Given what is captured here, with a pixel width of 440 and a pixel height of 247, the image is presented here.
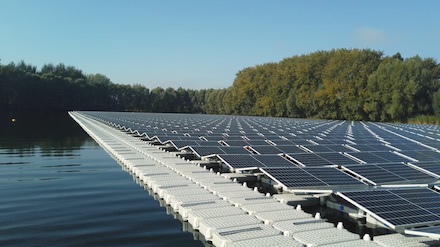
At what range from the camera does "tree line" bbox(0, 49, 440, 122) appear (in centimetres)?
6181

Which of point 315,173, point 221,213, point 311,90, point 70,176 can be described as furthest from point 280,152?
point 311,90

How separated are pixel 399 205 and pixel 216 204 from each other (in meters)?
4.49

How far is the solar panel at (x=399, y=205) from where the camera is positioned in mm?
7645

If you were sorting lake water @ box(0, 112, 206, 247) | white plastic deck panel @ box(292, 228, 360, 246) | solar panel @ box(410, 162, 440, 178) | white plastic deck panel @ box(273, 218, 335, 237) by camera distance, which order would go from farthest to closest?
solar panel @ box(410, 162, 440, 178) < lake water @ box(0, 112, 206, 247) < white plastic deck panel @ box(273, 218, 335, 237) < white plastic deck panel @ box(292, 228, 360, 246)

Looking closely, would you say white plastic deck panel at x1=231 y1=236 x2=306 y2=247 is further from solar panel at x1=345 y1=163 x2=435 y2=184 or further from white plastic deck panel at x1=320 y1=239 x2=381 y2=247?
solar panel at x1=345 y1=163 x2=435 y2=184

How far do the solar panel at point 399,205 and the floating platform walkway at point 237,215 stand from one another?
42 centimetres

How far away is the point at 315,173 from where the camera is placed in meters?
11.6

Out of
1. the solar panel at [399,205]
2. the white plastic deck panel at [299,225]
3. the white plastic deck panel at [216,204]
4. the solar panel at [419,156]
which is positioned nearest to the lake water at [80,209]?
the white plastic deck panel at [216,204]

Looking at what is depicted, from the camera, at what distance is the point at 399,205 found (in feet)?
27.5

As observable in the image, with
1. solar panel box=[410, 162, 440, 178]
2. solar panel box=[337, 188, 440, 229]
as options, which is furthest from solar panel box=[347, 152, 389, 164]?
solar panel box=[337, 188, 440, 229]

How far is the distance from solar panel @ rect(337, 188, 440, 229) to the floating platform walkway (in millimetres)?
423

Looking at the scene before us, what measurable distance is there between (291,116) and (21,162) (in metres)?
71.5

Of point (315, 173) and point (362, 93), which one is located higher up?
point (362, 93)

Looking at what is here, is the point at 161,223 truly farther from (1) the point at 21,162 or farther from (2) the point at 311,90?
(2) the point at 311,90
